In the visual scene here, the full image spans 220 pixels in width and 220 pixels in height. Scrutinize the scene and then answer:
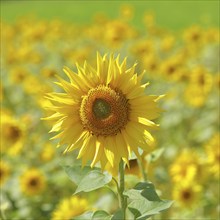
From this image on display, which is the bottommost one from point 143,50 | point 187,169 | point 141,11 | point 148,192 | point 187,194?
point 187,194

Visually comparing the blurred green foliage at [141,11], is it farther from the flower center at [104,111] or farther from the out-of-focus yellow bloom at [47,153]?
the flower center at [104,111]

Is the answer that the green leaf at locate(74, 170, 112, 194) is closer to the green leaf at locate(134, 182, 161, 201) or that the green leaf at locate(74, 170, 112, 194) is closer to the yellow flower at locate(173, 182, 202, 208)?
the green leaf at locate(134, 182, 161, 201)

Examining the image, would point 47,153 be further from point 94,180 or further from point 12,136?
point 94,180

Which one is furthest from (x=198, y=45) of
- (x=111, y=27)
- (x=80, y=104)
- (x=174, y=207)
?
(x=80, y=104)

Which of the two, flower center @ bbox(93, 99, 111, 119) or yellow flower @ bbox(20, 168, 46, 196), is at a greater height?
flower center @ bbox(93, 99, 111, 119)

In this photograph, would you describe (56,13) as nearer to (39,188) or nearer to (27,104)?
(27,104)

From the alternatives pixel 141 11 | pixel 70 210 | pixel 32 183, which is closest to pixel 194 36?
pixel 32 183

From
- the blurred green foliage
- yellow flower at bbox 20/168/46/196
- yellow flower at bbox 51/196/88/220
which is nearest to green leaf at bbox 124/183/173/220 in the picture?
yellow flower at bbox 51/196/88/220
